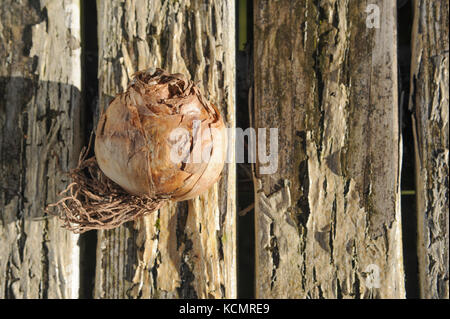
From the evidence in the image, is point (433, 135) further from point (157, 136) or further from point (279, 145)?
point (157, 136)

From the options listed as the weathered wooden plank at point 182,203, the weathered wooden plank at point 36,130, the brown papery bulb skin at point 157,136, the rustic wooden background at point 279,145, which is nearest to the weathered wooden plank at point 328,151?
the rustic wooden background at point 279,145

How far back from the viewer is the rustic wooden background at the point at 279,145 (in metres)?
1.31

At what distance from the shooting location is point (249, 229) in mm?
1442

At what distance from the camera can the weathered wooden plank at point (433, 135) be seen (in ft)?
4.33

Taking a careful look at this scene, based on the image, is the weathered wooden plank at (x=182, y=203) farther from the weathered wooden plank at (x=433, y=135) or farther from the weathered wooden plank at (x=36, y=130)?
the weathered wooden plank at (x=433, y=135)

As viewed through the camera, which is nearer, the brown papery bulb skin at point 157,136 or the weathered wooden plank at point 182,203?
the brown papery bulb skin at point 157,136

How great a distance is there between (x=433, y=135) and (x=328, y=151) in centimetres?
34

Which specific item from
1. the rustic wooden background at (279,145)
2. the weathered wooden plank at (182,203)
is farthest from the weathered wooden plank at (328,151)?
the weathered wooden plank at (182,203)

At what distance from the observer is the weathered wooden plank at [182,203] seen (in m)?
1.31

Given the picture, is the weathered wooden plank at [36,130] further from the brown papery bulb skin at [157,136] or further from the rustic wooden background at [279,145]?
the brown papery bulb skin at [157,136]

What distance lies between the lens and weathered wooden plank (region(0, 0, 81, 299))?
1.31m

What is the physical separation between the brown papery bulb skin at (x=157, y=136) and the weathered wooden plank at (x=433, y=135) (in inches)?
28.0

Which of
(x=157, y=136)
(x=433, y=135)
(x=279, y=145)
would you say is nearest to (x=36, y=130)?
(x=157, y=136)
